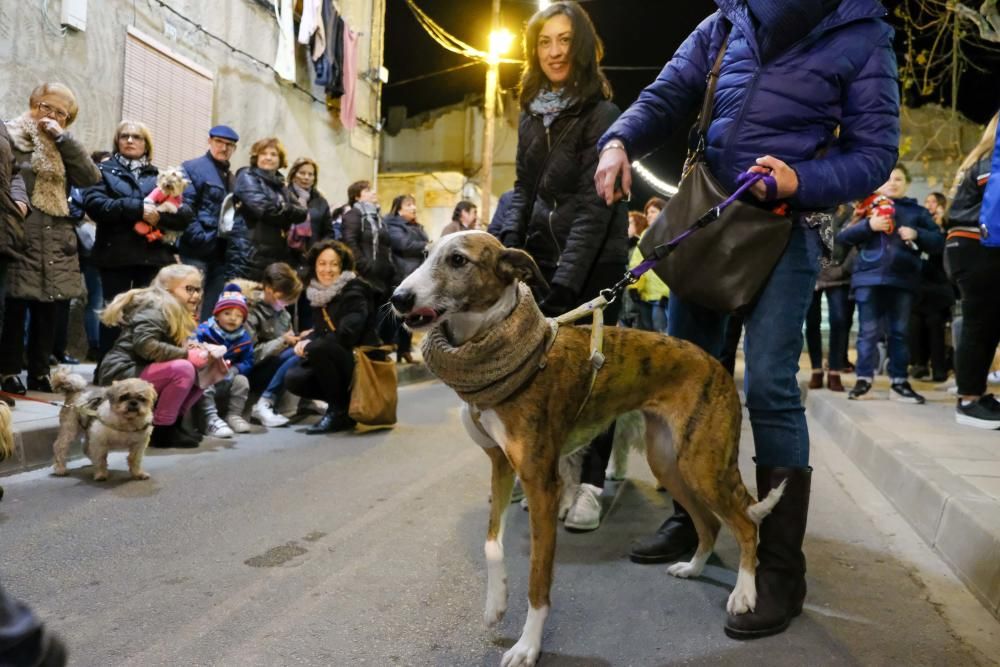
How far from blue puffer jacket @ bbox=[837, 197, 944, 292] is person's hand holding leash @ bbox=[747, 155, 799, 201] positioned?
5058 mm

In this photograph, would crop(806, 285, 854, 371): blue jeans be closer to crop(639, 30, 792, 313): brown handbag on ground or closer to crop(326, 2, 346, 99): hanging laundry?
crop(639, 30, 792, 313): brown handbag on ground

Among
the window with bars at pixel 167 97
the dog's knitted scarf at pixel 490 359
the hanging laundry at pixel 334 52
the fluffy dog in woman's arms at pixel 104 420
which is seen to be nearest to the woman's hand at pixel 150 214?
the fluffy dog in woman's arms at pixel 104 420

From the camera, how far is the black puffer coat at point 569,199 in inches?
134

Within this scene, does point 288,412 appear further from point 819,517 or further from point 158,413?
point 819,517

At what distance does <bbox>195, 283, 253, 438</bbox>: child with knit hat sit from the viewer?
559 centimetres

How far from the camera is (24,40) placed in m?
6.86

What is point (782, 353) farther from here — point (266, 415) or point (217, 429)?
point (266, 415)

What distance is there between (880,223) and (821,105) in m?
4.94

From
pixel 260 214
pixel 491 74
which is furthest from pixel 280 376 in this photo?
pixel 491 74

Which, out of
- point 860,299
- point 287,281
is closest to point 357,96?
point 287,281

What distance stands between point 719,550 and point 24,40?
773cm

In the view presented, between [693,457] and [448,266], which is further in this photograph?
[693,457]

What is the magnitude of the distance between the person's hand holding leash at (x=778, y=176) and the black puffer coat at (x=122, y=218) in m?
5.03

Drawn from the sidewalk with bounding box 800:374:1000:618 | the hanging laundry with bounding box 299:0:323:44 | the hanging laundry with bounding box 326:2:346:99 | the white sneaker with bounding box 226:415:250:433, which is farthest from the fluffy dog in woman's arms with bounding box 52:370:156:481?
the hanging laundry with bounding box 326:2:346:99
